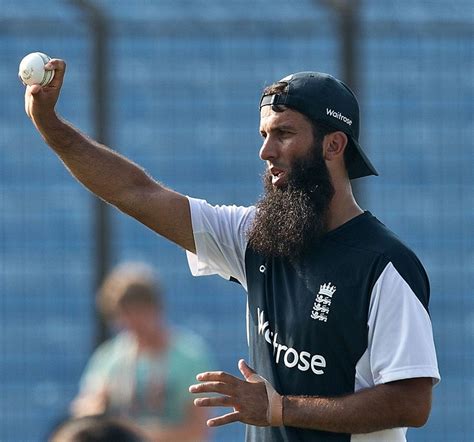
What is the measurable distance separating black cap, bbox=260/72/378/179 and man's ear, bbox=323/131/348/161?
2 cm

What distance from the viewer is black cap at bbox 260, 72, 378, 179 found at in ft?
15.2

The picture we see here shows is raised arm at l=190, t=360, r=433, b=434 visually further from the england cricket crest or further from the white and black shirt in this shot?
the england cricket crest

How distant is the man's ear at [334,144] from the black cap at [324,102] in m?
0.02

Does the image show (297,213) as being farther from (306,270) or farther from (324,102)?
(324,102)

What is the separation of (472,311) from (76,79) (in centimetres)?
316

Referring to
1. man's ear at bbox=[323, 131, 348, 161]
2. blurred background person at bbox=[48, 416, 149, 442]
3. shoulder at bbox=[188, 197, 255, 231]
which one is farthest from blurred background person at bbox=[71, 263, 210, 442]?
blurred background person at bbox=[48, 416, 149, 442]

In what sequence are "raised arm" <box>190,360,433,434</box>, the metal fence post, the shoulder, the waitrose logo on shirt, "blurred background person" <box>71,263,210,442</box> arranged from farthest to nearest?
the metal fence post
"blurred background person" <box>71,263,210,442</box>
the shoulder
the waitrose logo on shirt
"raised arm" <box>190,360,433,434</box>

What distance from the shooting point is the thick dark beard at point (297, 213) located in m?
4.58

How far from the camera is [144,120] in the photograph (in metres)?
9.57

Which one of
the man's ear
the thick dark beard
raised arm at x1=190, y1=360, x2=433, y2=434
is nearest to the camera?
raised arm at x1=190, y1=360, x2=433, y2=434

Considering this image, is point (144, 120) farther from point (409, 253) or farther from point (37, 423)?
point (409, 253)

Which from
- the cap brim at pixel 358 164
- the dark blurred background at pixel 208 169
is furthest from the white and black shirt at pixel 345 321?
the dark blurred background at pixel 208 169

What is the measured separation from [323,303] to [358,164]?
1.99 ft

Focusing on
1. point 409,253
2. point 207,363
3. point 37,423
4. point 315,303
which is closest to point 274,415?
point 315,303
